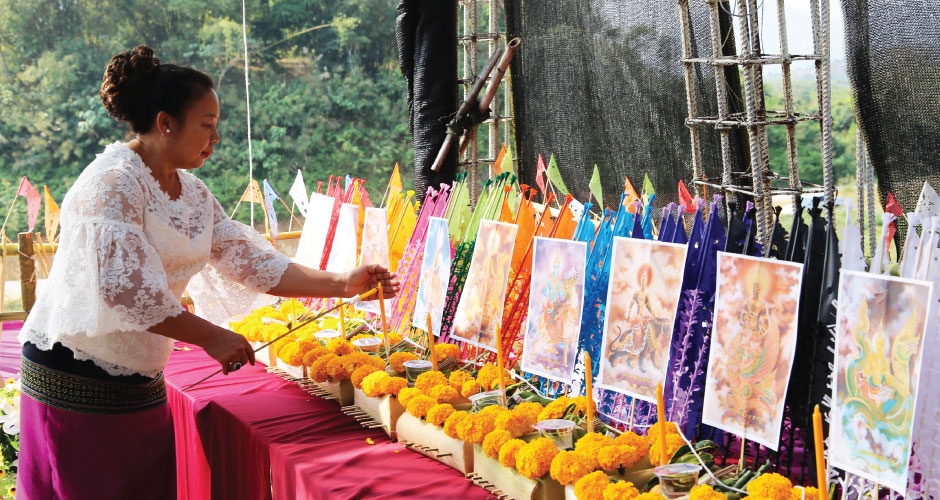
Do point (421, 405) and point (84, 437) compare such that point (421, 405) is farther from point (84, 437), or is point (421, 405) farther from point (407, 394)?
point (84, 437)

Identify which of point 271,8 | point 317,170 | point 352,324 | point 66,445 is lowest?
point 66,445

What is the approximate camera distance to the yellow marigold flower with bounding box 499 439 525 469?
1.38 metres

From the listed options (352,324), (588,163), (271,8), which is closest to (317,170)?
(271,8)

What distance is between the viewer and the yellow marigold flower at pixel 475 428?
1.46m

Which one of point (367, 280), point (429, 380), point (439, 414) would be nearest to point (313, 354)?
point (367, 280)

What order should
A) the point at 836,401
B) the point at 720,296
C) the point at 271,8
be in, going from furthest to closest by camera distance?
the point at 271,8, the point at 720,296, the point at 836,401

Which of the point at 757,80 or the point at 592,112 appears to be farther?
the point at 592,112

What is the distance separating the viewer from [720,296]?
1.35 meters

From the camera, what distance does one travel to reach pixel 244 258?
6.48ft

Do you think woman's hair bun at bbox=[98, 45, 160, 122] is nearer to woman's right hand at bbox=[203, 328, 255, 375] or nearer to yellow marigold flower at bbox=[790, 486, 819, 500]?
woman's right hand at bbox=[203, 328, 255, 375]

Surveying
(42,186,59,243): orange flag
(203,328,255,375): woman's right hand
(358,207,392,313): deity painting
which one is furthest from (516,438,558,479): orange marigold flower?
(42,186,59,243): orange flag

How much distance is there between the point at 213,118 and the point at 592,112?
2.16 m

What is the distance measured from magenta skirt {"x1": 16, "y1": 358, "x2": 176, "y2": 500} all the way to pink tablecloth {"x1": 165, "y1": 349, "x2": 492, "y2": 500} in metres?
0.20

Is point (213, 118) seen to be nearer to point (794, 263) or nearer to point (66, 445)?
point (66, 445)
